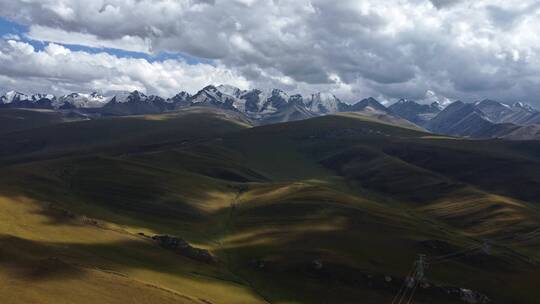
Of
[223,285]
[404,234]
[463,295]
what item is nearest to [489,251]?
[404,234]

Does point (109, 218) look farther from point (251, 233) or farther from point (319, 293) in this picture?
point (319, 293)

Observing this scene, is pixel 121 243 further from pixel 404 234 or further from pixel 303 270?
pixel 404 234

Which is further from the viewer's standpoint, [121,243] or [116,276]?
[121,243]

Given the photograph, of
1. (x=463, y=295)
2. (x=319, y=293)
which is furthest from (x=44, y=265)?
(x=463, y=295)

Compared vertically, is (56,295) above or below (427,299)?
above

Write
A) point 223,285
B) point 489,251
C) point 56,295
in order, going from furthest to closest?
point 489,251 < point 223,285 < point 56,295

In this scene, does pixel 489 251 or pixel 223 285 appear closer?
pixel 223 285

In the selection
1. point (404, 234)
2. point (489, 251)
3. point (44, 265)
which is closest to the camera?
point (44, 265)

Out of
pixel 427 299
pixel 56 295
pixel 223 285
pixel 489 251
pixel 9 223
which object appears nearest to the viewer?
pixel 56 295

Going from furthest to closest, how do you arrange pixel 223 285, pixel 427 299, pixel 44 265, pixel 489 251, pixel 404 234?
pixel 404 234 < pixel 489 251 < pixel 427 299 < pixel 223 285 < pixel 44 265
